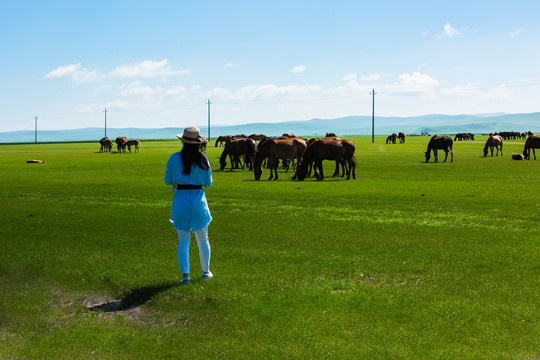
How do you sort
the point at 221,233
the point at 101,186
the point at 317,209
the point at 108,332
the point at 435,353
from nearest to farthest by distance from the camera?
the point at 435,353, the point at 108,332, the point at 221,233, the point at 317,209, the point at 101,186

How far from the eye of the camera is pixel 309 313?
7.13 meters

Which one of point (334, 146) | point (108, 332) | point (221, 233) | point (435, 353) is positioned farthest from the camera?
point (334, 146)

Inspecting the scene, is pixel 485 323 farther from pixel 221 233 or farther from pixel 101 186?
pixel 101 186

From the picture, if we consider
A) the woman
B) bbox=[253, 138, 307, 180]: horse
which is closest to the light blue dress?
the woman

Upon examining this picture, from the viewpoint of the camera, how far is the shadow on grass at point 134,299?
298 inches

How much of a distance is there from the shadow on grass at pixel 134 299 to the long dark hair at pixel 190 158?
1.86 metres

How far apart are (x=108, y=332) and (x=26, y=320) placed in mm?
1287

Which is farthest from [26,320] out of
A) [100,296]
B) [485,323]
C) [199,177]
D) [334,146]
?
[334,146]

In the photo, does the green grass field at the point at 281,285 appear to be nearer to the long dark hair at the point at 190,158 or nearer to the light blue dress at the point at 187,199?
the light blue dress at the point at 187,199

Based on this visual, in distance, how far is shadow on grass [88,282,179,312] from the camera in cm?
756

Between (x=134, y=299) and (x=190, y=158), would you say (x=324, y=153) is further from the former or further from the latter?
(x=134, y=299)

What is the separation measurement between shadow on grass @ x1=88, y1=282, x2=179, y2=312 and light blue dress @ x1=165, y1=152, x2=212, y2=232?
39.5 inches

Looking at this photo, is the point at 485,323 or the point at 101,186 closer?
the point at 485,323

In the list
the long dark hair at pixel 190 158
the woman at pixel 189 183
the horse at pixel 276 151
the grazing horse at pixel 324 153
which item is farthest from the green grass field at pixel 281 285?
the horse at pixel 276 151
